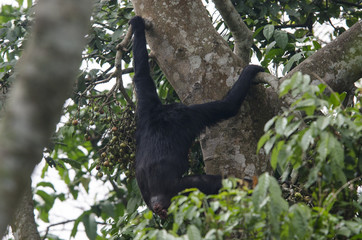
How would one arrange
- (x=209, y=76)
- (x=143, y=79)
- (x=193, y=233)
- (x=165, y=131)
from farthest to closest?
1. (x=143, y=79)
2. (x=165, y=131)
3. (x=209, y=76)
4. (x=193, y=233)

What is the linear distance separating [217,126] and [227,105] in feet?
0.93

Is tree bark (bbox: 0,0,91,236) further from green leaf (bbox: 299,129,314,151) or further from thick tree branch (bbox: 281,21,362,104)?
thick tree branch (bbox: 281,21,362,104)

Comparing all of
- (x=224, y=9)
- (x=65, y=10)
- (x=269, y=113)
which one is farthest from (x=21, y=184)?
(x=224, y=9)

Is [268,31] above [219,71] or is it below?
above

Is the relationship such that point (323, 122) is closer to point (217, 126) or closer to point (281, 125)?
point (281, 125)

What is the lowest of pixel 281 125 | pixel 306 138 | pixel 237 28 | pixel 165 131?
pixel 306 138

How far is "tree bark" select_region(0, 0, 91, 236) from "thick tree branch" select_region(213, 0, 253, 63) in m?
3.04

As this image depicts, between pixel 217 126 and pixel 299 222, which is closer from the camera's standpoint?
pixel 299 222

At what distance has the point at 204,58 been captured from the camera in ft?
15.0

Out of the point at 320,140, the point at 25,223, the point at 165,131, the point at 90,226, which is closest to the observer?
the point at 320,140

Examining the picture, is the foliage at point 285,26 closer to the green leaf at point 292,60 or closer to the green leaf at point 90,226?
the green leaf at point 292,60

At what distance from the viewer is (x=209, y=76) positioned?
4.52 metres

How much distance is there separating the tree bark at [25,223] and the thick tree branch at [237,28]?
2.55m

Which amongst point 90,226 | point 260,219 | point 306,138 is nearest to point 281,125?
point 306,138
